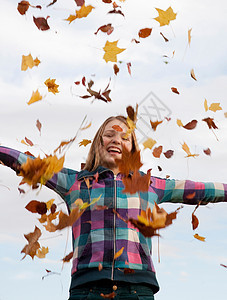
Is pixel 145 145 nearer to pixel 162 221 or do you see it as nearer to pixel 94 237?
pixel 94 237

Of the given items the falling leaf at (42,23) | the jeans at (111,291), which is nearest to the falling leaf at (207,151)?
the jeans at (111,291)

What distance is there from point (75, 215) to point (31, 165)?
388 millimetres

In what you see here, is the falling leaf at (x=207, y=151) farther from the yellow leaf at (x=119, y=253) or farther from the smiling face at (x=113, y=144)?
the yellow leaf at (x=119, y=253)

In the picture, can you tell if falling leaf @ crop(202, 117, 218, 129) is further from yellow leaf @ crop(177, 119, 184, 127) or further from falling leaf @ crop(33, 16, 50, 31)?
falling leaf @ crop(33, 16, 50, 31)

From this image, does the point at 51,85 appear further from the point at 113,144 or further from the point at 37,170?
the point at 37,170

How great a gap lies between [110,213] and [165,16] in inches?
53.6

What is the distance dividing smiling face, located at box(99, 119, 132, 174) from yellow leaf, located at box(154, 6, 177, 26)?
2.44ft

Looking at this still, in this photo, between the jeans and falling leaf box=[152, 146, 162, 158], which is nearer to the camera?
the jeans

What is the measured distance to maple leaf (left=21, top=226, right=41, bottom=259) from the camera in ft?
9.17

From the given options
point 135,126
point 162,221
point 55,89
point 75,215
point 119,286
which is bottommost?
point 119,286

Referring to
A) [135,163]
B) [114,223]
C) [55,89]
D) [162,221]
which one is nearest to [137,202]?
[114,223]

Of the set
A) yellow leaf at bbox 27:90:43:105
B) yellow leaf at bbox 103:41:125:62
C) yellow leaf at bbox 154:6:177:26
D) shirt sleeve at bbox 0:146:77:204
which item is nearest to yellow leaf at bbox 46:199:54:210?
shirt sleeve at bbox 0:146:77:204

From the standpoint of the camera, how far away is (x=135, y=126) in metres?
2.90

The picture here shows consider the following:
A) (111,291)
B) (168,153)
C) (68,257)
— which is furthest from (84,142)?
(111,291)
